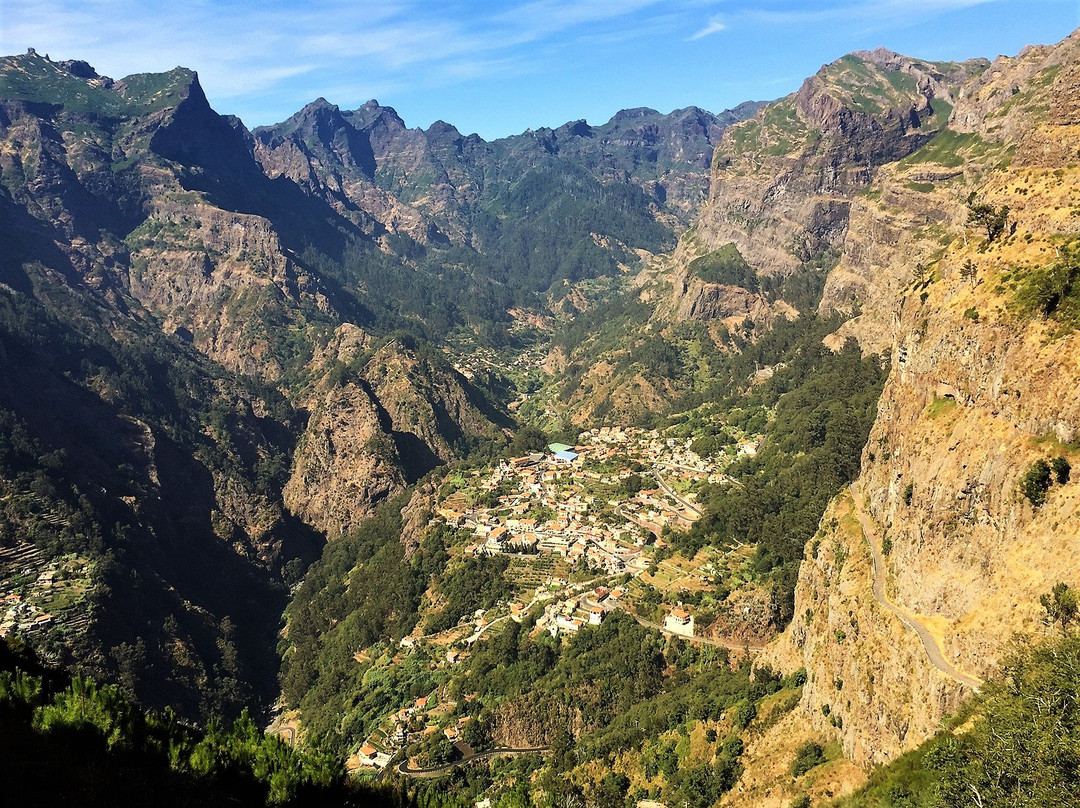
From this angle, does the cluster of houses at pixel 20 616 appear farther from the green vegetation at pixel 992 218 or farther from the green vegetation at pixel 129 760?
the green vegetation at pixel 992 218

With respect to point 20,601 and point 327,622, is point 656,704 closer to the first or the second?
point 327,622

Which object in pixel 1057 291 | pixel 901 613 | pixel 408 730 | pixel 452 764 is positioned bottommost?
pixel 452 764

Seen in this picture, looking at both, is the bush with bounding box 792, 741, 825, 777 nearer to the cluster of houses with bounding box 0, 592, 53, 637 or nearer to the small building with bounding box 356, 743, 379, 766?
the small building with bounding box 356, 743, 379, 766

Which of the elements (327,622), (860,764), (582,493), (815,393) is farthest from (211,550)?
(860,764)

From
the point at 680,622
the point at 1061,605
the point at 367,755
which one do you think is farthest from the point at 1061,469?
the point at 367,755

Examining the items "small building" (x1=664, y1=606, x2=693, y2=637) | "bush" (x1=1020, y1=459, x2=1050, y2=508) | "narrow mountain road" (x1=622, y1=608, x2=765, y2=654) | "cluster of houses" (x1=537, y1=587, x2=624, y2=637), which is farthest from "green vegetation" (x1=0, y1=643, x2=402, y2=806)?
"cluster of houses" (x1=537, y1=587, x2=624, y2=637)

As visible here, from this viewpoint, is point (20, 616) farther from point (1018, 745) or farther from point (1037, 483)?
point (1037, 483)

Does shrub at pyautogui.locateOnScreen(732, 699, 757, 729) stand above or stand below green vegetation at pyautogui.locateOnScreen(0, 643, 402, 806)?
below
